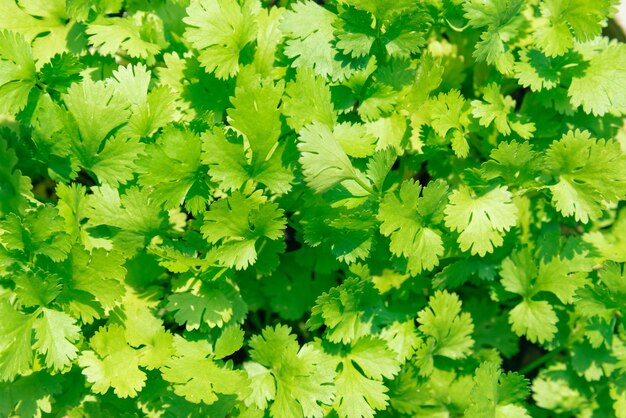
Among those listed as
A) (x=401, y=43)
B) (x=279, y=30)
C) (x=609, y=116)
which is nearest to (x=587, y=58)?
(x=609, y=116)

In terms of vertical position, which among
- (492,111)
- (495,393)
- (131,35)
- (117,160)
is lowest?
(495,393)

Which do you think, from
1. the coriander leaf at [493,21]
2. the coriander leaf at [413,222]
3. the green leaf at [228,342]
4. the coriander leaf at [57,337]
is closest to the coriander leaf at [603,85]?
the coriander leaf at [493,21]

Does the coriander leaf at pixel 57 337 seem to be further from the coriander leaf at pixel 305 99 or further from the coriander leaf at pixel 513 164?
the coriander leaf at pixel 513 164

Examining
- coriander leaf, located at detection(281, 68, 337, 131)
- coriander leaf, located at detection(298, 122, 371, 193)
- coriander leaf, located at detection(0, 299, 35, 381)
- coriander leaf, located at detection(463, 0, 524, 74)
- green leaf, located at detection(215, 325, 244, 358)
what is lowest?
green leaf, located at detection(215, 325, 244, 358)

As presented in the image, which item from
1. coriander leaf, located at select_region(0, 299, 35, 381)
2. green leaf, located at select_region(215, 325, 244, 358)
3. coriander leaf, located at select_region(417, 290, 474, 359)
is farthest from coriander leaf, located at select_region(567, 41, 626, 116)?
coriander leaf, located at select_region(0, 299, 35, 381)

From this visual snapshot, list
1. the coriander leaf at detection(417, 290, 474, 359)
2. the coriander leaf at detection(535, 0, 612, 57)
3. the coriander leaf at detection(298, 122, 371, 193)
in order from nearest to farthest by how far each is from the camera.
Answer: the coriander leaf at detection(298, 122, 371, 193)
the coriander leaf at detection(535, 0, 612, 57)
the coriander leaf at detection(417, 290, 474, 359)

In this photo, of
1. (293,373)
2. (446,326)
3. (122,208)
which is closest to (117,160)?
(122,208)

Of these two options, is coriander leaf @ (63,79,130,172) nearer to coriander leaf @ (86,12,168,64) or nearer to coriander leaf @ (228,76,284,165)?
coriander leaf @ (86,12,168,64)

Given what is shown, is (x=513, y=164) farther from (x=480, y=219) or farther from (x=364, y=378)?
(x=364, y=378)
